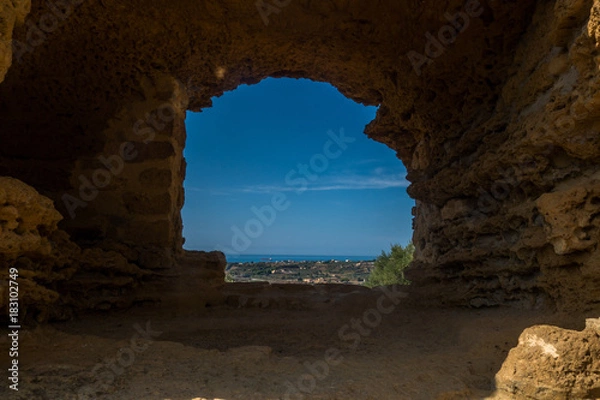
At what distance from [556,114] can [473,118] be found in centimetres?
126

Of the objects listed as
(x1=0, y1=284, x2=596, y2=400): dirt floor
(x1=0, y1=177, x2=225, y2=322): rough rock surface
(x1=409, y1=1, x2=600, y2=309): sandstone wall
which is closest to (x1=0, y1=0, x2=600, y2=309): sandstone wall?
(x1=409, y1=1, x2=600, y2=309): sandstone wall

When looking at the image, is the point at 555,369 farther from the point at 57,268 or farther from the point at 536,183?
the point at 57,268

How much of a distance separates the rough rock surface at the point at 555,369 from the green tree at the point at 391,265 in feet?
39.2

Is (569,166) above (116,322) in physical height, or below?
above

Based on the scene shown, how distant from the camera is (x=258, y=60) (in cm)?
429

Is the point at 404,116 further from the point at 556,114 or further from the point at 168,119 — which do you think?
the point at 168,119

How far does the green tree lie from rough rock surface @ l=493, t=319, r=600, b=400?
11946mm

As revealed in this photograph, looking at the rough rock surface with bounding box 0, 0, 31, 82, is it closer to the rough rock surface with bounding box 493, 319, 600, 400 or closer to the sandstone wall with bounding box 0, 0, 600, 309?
the sandstone wall with bounding box 0, 0, 600, 309

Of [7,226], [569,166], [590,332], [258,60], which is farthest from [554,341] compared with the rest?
[258,60]

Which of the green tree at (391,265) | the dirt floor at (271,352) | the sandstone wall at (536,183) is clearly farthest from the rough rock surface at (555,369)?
the green tree at (391,265)

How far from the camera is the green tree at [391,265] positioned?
1405 centimetres

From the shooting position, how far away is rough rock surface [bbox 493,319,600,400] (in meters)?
1.66

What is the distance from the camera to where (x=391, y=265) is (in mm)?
14688

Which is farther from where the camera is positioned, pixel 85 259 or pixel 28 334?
pixel 85 259
